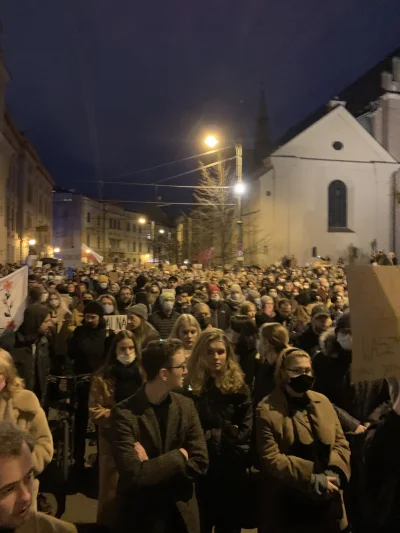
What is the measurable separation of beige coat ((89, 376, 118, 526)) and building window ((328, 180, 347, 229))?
133 ft

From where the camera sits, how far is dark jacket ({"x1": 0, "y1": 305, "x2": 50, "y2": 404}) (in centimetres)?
551

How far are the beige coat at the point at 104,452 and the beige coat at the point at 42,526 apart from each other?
4.99 ft

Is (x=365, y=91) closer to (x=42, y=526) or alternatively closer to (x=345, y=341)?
(x=345, y=341)

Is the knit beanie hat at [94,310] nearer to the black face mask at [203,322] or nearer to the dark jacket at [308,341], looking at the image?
the black face mask at [203,322]

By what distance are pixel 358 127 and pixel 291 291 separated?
110 ft

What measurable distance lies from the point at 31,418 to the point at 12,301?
3364 mm

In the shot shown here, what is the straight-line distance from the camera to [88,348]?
255 inches

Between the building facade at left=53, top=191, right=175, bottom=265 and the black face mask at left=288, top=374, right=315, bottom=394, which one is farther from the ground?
the building facade at left=53, top=191, right=175, bottom=265

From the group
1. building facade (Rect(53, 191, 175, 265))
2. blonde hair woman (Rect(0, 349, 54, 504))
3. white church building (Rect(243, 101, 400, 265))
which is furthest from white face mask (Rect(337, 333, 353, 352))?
building facade (Rect(53, 191, 175, 265))

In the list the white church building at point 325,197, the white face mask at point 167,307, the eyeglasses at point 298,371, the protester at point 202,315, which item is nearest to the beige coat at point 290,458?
the eyeglasses at point 298,371

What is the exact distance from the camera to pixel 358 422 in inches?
165

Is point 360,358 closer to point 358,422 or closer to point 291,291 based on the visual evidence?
point 358,422

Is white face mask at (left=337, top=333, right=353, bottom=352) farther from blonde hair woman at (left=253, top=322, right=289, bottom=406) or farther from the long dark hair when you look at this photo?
the long dark hair

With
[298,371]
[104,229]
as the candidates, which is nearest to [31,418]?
[298,371]
